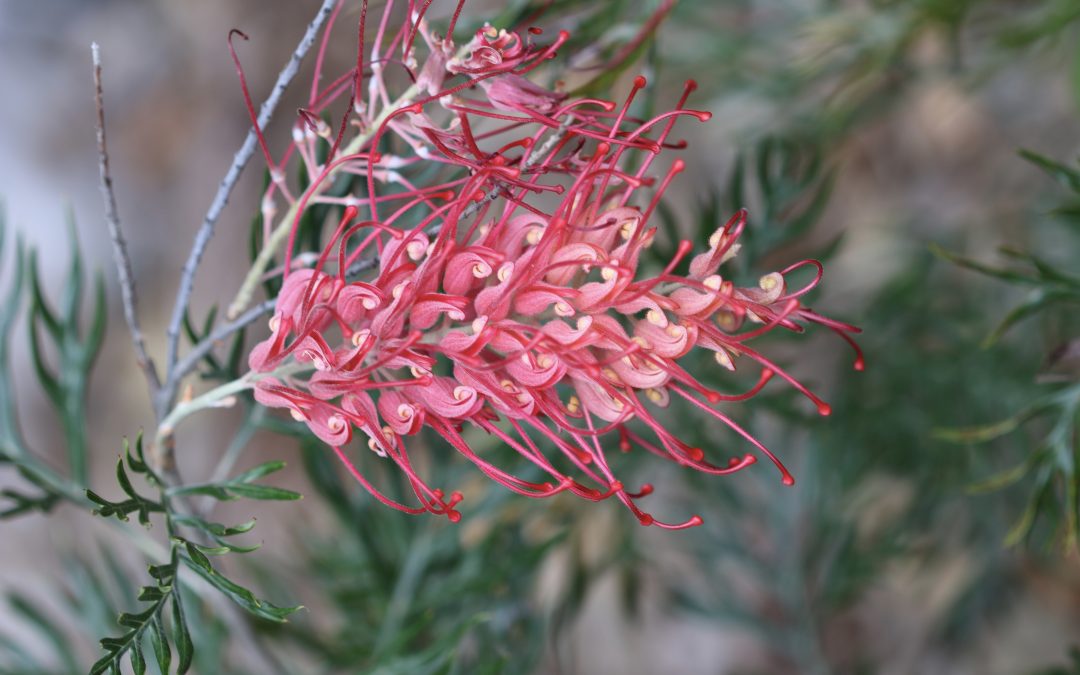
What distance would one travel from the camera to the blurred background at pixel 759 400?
29.3 inches

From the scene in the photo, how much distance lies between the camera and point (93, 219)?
1562 mm

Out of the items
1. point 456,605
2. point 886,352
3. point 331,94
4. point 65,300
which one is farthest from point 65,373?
point 886,352

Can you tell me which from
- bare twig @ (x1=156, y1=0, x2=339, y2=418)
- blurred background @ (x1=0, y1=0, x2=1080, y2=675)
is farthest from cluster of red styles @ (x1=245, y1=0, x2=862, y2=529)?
blurred background @ (x1=0, y1=0, x2=1080, y2=675)

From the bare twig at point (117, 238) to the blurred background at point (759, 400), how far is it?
0.10m

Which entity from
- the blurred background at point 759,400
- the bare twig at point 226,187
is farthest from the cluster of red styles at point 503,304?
the blurred background at point 759,400

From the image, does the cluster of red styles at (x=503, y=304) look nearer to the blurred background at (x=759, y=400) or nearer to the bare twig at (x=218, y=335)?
the bare twig at (x=218, y=335)

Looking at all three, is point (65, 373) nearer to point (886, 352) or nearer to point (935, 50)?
point (886, 352)

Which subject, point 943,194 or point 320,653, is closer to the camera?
point 320,653

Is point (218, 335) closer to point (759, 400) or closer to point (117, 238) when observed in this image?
point (117, 238)

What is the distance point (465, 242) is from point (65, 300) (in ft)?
1.12

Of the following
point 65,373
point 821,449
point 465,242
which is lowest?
point 821,449

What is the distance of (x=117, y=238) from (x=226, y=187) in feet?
0.21

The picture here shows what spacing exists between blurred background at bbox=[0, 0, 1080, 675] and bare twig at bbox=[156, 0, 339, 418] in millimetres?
97

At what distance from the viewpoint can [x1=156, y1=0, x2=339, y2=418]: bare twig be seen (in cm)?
39
